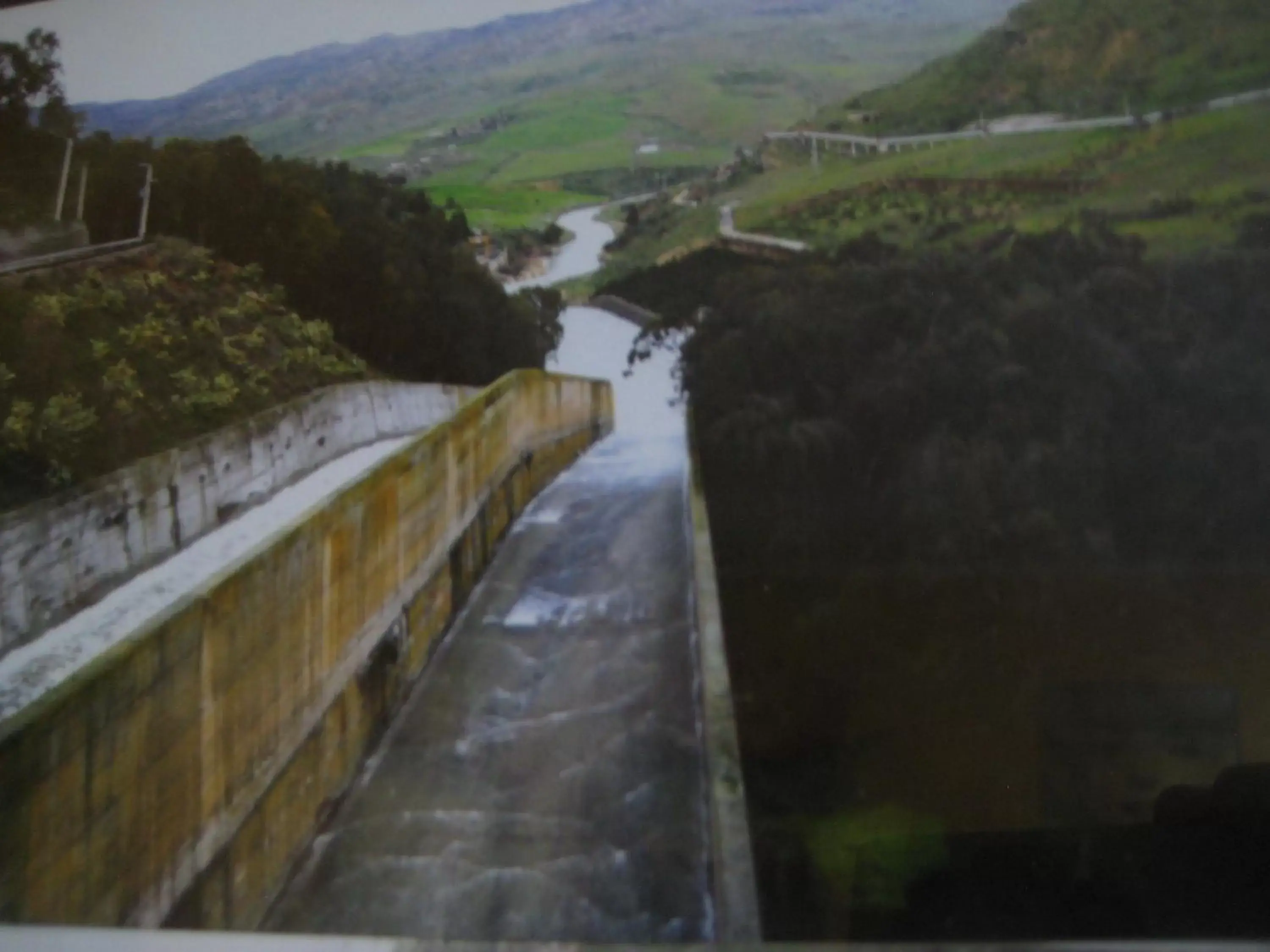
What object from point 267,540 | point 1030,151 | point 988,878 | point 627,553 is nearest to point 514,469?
point 627,553

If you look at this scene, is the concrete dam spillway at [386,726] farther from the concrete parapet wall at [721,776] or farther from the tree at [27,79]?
the tree at [27,79]

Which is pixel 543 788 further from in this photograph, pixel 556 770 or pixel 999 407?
pixel 999 407

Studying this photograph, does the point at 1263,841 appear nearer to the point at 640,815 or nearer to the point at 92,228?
the point at 640,815

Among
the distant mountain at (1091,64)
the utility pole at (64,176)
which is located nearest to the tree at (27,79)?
the utility pole at (64,176)

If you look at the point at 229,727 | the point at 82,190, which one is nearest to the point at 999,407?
the point at 229,727

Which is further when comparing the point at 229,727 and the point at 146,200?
the point at 146,200

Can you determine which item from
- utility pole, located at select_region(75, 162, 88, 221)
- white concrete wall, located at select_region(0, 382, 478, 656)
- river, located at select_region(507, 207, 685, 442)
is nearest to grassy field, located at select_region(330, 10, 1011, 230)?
river, located at select_region(507, 207, 685, 442)
